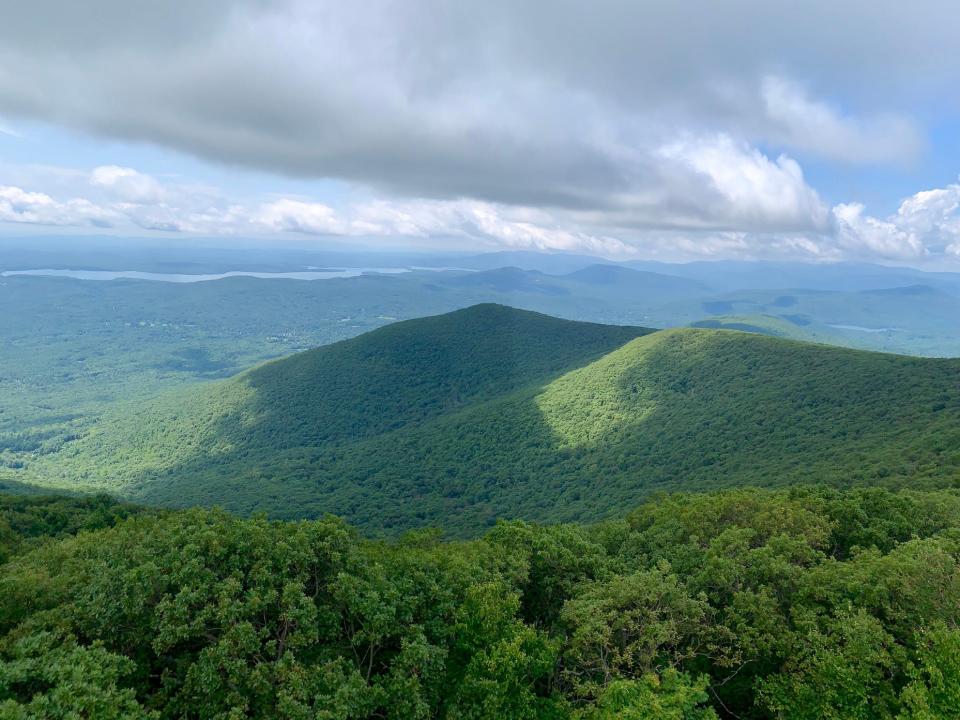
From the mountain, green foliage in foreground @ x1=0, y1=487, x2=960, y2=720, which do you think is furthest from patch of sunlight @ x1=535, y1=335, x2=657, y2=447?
green foliage in foreground @ x1=0, y1=487, x2=960, y2=720

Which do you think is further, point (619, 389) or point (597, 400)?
point (597, 400)

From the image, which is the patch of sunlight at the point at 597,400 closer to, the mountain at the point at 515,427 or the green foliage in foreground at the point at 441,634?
the mountain at the point at 515,427

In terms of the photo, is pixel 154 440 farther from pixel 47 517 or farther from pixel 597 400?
pixel 597 400

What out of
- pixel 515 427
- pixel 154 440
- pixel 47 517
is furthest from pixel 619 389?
pixel 154 440

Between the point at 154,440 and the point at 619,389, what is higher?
the point at 619,389

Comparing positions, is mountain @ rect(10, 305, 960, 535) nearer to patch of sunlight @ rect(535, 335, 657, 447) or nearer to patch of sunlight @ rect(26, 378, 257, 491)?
patch of sunlight @ rect(535, 335, 657, 447)

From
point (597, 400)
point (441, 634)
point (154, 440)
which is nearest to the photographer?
point (441, 634)

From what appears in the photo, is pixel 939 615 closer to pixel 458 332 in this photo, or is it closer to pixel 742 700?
pixel 742 700
